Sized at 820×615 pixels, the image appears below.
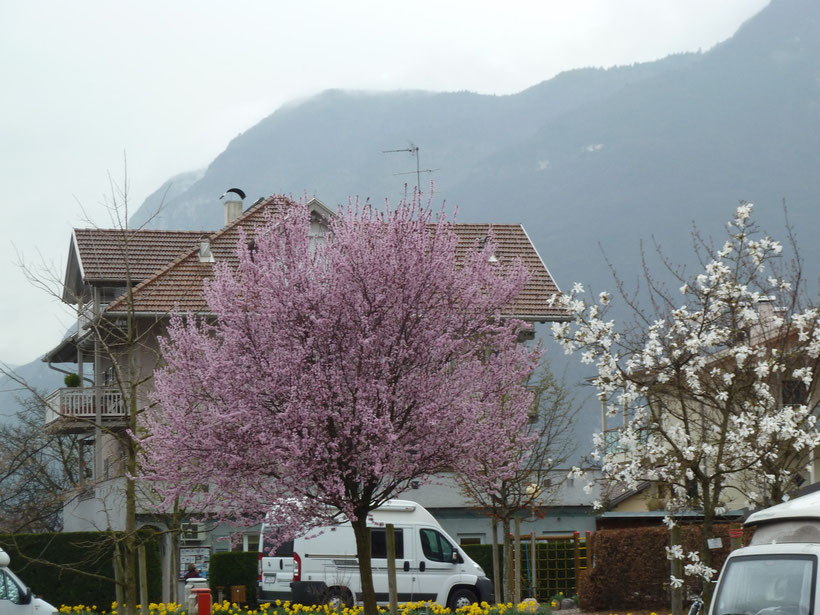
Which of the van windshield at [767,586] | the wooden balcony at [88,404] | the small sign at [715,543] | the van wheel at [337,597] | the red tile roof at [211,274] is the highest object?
the red tile roof at [211,274]

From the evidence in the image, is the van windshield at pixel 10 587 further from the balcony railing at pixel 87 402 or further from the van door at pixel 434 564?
the balcony railing at pixel 87 402

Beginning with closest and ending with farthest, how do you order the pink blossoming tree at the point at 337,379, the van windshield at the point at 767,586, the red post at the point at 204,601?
the van windshield at the point at 767,586 → the pink blossoming tree at the point at 337,379 → the red post at the point at 204,601

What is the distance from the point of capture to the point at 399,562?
2416cm

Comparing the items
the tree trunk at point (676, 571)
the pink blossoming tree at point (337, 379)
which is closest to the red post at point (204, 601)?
the pink blossoming tree at point (337, 379)

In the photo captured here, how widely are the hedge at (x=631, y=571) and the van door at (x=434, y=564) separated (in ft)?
9.21

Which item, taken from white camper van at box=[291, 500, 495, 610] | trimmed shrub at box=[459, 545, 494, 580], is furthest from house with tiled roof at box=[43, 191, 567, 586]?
white camper van at box=[291, 500, 495, 610]

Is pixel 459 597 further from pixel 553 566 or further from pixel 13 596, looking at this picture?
pixel 13 596

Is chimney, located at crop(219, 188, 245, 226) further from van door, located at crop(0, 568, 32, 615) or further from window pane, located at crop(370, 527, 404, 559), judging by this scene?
van door, located at crop(0, 568, 32, 615)

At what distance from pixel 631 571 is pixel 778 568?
15768mm

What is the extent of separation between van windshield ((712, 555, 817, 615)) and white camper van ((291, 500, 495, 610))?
47.9ft

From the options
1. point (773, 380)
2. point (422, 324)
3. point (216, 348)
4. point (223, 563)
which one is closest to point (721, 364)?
point (773, 380)

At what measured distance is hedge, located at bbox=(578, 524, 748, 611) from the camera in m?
24.1

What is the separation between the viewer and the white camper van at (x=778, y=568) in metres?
8.70

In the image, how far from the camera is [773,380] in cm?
1873
